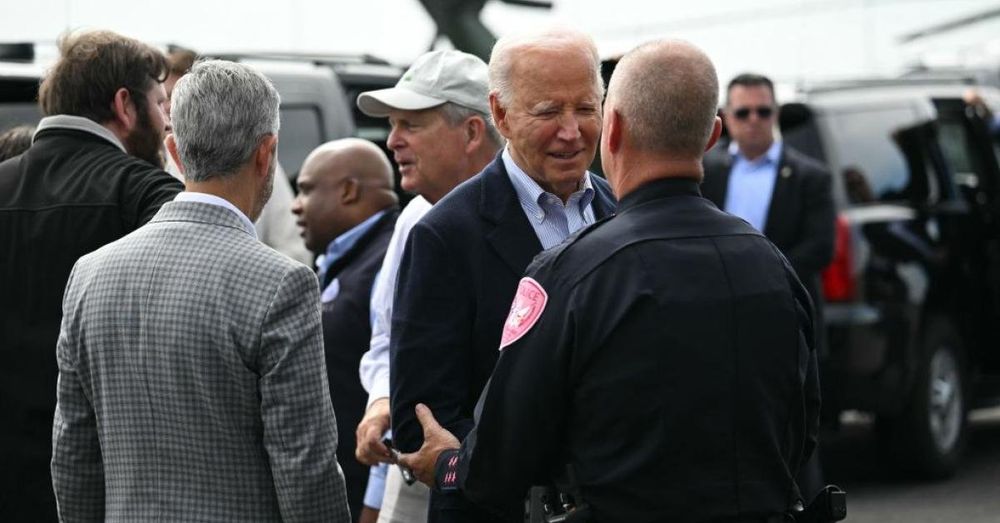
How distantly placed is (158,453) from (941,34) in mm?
17028

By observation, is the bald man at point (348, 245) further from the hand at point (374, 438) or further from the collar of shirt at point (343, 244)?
the hand at point (374, 438)

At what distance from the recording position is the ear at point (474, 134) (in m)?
4.49

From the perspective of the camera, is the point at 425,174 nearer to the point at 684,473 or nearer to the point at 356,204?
the point at 356,204

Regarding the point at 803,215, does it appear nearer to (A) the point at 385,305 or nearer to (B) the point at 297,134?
(B) the point at 297,134

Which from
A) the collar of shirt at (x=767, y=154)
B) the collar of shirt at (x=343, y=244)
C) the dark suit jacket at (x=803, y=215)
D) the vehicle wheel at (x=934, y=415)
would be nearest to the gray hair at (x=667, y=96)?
the collar of shirt at (x=343, y=244)

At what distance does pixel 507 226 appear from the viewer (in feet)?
12.2

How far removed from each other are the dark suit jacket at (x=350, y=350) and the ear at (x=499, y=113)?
1.54 meters

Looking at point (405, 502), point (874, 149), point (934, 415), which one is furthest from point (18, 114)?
point (934, 415)

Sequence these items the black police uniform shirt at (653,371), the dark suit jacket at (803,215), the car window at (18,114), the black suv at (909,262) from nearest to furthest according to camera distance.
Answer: the black police uniform shirt at (653,371)
the car window at (18,114)
the dark suit jacket at (803,215)
the black suv at (909,262)

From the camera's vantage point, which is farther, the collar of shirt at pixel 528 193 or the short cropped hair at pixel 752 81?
the short cropped hair at pixel 752 81

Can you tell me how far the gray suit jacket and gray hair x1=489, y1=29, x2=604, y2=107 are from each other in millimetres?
682

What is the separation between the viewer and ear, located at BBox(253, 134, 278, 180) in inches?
139

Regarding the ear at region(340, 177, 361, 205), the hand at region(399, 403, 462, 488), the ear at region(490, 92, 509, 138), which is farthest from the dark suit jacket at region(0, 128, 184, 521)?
the ear at region(340, 177, 361, 205)

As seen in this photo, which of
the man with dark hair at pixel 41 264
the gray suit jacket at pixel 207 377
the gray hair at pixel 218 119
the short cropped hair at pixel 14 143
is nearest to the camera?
the gray suit jacket at pixel 207 377
